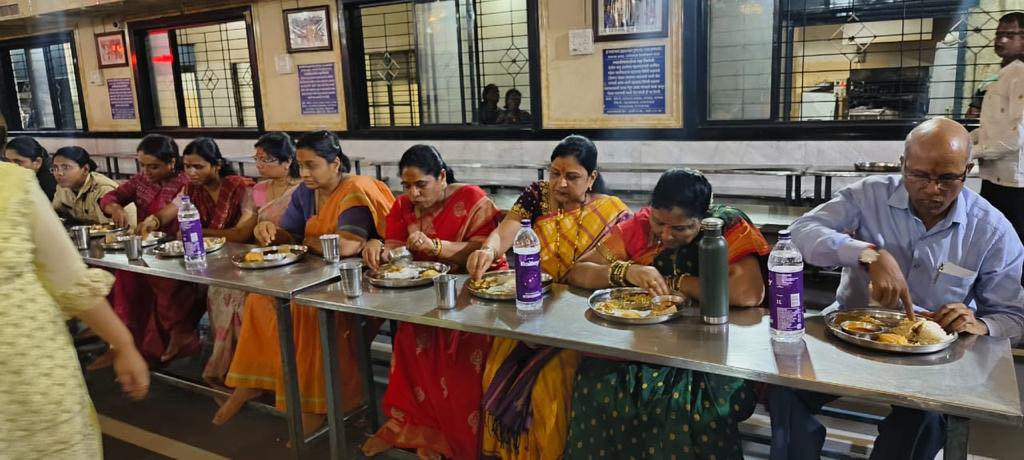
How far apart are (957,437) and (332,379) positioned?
6.26 ft

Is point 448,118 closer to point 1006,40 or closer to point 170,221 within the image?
point 170,221

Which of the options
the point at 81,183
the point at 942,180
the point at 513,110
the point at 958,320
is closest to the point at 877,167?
the point at 942,180

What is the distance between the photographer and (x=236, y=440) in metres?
2.93

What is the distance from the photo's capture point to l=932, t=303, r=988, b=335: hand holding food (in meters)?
1.68

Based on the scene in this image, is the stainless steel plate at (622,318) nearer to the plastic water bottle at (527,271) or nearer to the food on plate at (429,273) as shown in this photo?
the plastic water bottle at (527,271)

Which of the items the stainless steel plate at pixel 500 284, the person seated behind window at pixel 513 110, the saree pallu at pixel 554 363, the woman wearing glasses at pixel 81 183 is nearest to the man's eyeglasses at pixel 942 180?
the saree pallu at pixel 554 363

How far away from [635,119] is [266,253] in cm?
267

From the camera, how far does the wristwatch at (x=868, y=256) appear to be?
1.78 m

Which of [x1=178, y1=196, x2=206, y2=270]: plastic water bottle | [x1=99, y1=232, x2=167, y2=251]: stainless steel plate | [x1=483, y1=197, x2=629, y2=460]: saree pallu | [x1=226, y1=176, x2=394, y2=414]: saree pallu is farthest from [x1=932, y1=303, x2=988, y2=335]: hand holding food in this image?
[x1=99, y1=232, x2=167, y2=251]: stainless steel plate

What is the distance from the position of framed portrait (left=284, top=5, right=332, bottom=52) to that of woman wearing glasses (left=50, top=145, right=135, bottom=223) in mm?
2120

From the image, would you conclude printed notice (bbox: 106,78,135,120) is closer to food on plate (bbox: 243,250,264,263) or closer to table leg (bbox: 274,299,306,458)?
food on plate (bbox: 243,250,264,263)

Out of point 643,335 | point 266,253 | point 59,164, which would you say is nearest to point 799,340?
point 643,335

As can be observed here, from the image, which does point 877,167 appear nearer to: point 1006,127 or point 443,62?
point 1006,127

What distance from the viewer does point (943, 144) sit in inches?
68.6
